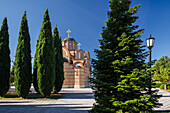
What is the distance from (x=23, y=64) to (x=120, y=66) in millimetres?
11263

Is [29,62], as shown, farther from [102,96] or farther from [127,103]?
[127,103]

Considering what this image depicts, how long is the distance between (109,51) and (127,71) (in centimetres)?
128

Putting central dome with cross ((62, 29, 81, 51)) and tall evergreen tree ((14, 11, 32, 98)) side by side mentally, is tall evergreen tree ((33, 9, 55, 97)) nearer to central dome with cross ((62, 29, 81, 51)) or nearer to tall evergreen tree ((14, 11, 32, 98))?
tall evergreen tree ((14, 11, 32, 98))

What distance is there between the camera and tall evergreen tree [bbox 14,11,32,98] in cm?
1282

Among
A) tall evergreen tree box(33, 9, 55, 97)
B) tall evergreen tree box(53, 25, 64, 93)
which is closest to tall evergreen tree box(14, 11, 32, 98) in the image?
tall evergreen tree box(33, 9, 55, 97)

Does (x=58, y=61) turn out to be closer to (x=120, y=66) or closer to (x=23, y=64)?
(x=23, y=64)

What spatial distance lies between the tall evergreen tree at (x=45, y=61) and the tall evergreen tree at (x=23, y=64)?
1.03 meters

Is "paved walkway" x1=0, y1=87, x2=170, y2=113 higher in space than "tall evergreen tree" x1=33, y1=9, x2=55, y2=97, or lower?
lower

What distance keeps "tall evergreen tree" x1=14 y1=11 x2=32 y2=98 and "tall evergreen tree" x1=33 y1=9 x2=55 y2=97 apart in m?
1.03

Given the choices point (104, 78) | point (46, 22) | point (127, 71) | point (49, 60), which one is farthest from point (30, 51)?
point (127, 71)

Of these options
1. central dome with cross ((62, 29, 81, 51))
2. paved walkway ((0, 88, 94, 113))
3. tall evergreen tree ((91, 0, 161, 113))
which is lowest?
paved walkway ((0, 88, 94, 113))

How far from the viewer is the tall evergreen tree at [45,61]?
13.0 m

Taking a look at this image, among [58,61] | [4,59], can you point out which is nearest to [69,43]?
[58,61]

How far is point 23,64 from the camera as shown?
1305cm
